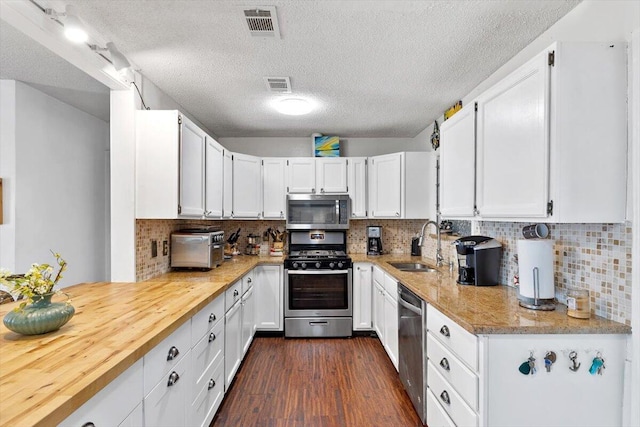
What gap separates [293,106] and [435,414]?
2.62 meters

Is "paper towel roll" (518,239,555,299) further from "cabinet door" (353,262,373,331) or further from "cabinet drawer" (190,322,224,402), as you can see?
"cabinet door" (353,262,373,331)

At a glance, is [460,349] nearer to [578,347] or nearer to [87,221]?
[578,347]

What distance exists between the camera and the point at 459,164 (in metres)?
2.19

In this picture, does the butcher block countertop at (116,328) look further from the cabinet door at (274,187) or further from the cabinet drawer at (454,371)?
the cabinet door at (274,187)

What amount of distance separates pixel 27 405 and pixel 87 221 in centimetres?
349

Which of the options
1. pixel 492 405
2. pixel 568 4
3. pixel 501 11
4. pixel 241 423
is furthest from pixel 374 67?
pixel 241 423

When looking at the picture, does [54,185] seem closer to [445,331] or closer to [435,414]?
[445,331]

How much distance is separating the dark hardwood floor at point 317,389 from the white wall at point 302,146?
248cm

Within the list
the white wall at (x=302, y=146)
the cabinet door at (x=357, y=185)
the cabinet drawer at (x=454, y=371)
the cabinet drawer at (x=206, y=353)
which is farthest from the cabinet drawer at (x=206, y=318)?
the white wall at (x=302, y=146)

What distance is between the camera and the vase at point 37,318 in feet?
3.94

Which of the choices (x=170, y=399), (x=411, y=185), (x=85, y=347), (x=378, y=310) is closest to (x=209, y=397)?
(x=170, y=399)

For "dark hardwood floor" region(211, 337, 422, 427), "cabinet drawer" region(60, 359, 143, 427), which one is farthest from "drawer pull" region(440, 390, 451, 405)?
"cabinet drawer" region(60, 359, 143, 427)

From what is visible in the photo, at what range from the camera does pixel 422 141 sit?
158 inches

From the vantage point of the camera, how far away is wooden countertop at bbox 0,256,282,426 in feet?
2.64
